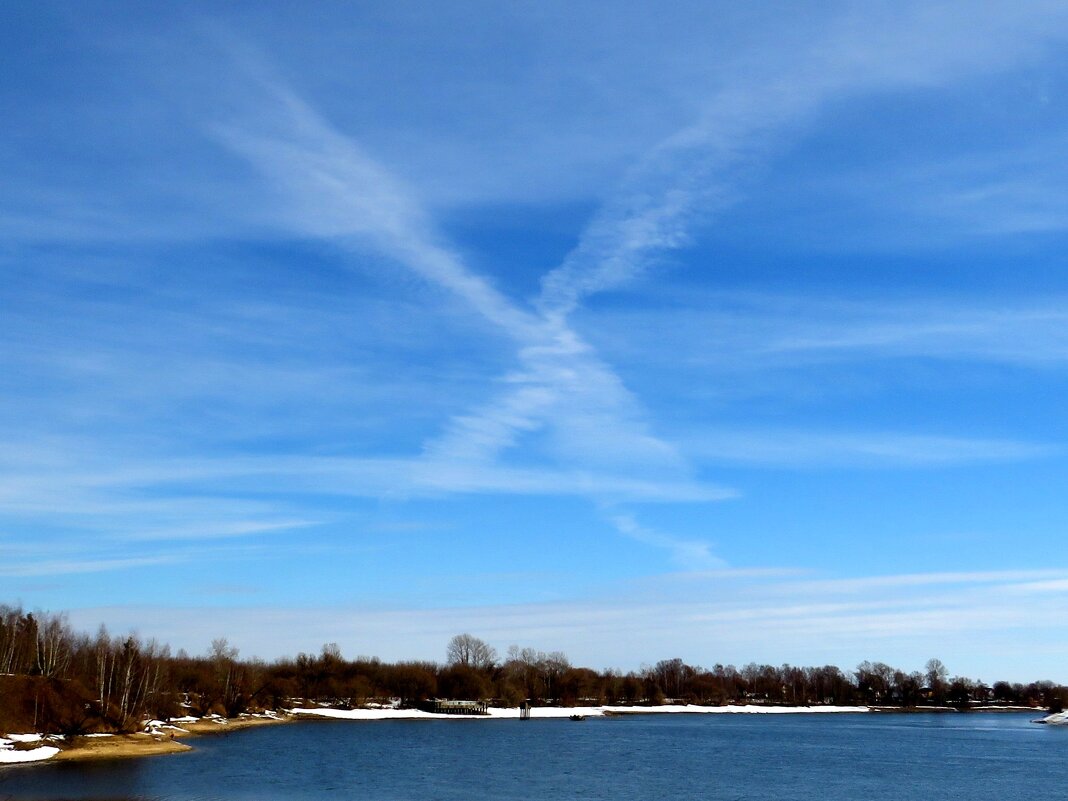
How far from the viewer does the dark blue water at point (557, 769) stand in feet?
198

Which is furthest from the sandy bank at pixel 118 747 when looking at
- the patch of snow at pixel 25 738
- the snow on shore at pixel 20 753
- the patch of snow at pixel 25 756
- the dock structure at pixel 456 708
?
the dock structure at pixel 456 708

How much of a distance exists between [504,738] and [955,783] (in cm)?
6294

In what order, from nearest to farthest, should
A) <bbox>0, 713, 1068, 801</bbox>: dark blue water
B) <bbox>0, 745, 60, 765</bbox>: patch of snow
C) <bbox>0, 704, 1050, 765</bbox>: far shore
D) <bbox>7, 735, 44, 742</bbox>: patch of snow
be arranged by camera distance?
<bbox>0, 713, 1068, 801</bbox>: dark blue water < <bbox>0, 745, 60, 765</bbox>: patch of snow < <bbox>7, 735, 44, 742</bbox>: patch of snow < <bbox>0, 704, 1050, 765</bbox>: far shore

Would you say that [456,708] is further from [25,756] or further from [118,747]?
[25,756]

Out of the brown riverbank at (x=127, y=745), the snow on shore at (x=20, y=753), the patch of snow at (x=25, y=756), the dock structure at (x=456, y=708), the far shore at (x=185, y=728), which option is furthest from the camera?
the dock structure at (x=456, y=708)

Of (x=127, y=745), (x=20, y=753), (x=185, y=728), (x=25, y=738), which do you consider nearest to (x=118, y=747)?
(x=127, y=745)

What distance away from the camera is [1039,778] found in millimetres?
79688

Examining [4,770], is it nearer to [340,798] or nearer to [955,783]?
[340,798]

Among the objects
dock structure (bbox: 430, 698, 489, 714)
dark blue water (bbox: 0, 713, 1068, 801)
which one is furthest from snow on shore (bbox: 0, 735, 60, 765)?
dock structure (bbox: 430, 698, 489, 714)

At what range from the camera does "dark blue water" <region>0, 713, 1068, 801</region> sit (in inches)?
2378

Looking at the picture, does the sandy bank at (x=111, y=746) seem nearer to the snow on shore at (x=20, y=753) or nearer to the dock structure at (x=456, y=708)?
the snow on shore at (x=20, y=753)

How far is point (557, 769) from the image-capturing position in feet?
258

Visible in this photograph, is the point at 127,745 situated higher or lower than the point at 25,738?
lower

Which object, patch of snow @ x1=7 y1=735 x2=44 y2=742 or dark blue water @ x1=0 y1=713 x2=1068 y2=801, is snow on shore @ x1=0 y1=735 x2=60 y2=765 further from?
dark blue water @ x1=0 y1=713 x2=1068 y2=801
